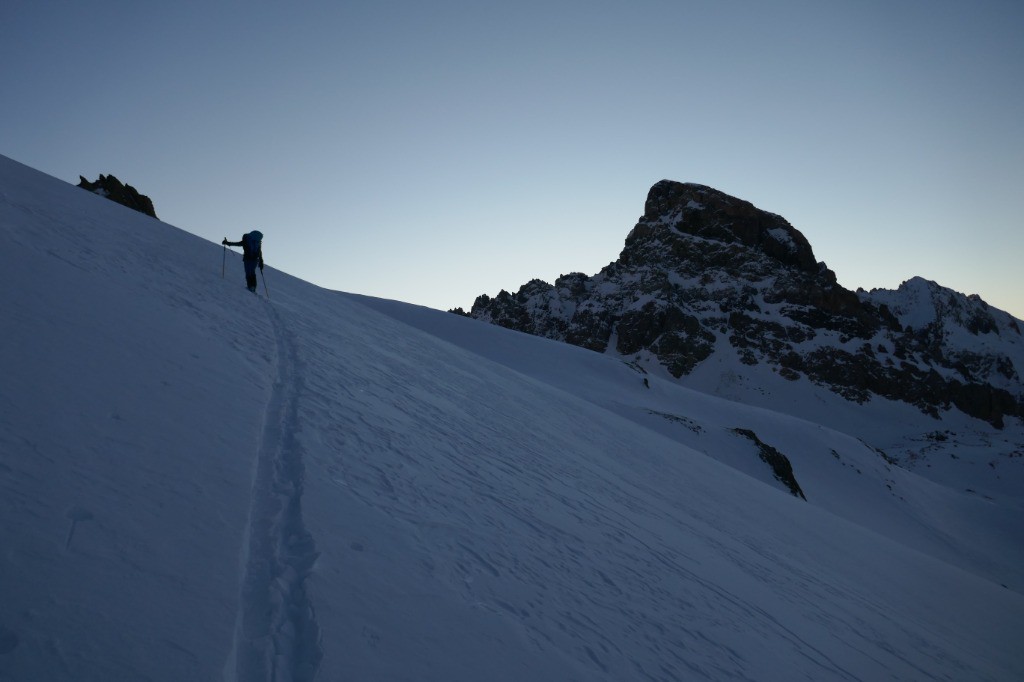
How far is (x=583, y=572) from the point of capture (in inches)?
211

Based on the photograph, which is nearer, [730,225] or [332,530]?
[332,530]

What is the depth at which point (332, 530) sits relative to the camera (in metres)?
4.01

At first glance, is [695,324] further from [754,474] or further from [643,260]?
[754,474]

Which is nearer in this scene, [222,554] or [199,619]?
[199,619]

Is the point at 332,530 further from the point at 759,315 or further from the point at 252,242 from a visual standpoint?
the point at 759,315

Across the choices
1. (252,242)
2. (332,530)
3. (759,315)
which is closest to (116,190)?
(252,242)

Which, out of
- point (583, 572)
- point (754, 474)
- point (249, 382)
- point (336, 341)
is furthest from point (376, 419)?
point (754, 474)

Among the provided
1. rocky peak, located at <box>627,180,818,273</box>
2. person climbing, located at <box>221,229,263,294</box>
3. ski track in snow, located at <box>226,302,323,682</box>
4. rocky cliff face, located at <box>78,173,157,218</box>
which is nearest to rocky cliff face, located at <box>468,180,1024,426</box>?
rocky peak, located at <box>627,180,818,273</box>

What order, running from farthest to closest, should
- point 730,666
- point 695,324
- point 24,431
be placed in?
1. point 695,324
2. point 730,666
3. point 24,431

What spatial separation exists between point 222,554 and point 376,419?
4170mm

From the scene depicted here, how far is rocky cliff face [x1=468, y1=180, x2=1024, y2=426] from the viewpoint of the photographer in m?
102

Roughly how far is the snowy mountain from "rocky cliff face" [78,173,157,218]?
120 feet

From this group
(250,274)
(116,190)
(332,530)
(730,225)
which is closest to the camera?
(332,530)

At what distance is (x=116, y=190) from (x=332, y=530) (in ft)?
180
